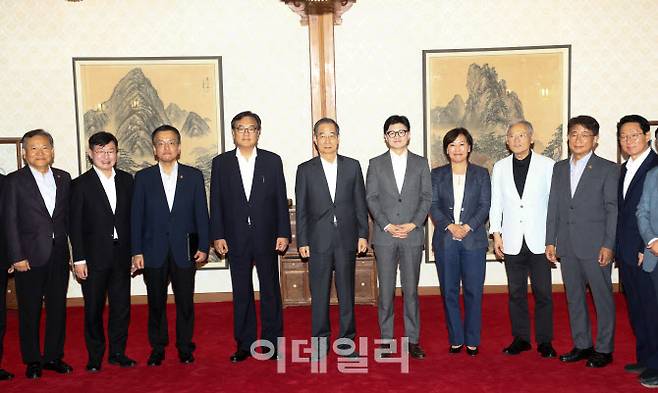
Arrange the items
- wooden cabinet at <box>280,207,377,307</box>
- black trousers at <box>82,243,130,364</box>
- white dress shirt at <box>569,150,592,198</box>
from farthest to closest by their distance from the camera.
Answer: wooden cabinet at <box>280,207,377,307</box> → black trousers at <box>82,243,130,364</box> → white dress shirt at <box>569,150,592,198</box>

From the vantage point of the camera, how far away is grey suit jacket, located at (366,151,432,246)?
4797 mm

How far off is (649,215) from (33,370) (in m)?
4.56

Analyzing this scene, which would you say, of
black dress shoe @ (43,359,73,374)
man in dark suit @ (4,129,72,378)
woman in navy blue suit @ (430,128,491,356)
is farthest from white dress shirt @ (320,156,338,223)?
black dress shoe @ (43,359,73,374)

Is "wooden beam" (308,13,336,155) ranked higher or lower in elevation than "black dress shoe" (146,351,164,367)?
higher

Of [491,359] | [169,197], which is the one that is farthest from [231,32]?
[491,359]

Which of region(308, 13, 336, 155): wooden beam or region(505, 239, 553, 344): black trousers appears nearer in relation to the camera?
region(505, 239, 553, 344): black trousers

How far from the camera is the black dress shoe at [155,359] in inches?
189

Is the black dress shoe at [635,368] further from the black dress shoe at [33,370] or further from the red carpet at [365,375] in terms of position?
the black dress shoe at [33,370]

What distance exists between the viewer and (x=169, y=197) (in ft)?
15.8

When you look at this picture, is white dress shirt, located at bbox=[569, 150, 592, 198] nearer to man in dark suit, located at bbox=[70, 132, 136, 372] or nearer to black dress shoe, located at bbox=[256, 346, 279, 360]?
black dress shoe, located at bbox=[256, 346, 279, 360]

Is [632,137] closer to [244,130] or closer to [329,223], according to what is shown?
[329,223]

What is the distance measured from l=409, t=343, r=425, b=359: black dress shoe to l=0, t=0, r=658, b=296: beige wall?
280cm

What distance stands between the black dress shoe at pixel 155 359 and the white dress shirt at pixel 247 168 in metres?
1.45

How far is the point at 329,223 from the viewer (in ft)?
15.6
